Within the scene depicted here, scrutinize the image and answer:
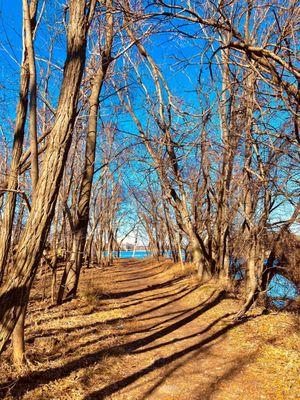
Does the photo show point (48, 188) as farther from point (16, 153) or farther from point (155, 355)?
point (155, 355)

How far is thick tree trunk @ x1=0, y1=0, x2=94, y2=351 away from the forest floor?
1.53 metres

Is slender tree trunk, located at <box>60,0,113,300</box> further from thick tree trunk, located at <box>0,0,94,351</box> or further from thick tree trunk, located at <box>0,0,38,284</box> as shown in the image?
thick tree trunk, located at <box>0,0,94,351</box>

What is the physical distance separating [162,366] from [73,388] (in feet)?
4.76

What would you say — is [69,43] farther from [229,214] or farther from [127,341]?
[229,214]

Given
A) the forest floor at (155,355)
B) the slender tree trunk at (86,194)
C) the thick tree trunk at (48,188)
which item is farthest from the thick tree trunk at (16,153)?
the slender tree trunk at (86,194)

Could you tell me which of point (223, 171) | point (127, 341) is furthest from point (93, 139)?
point (127, 341)

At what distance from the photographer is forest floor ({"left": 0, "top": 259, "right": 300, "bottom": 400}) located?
175 inches

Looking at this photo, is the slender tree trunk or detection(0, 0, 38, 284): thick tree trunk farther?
the slender tree trunk

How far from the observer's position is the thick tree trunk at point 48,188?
324 cm

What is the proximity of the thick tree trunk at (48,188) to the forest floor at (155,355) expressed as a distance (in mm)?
1532

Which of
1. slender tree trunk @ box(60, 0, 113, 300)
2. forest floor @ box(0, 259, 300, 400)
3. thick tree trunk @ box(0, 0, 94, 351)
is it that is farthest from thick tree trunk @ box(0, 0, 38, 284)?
slender tree trunk @ box(60, 0, 113, 300)

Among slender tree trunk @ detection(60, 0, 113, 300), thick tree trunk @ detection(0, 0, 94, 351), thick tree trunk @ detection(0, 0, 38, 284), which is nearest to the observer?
thick tree trunk @ detection(0, 0, 94, 351)

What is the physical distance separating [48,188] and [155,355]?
3704 mm

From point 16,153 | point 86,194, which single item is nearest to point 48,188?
point 16,153
